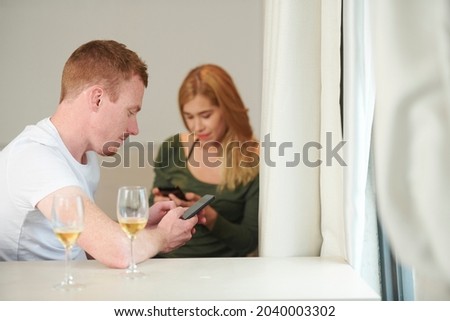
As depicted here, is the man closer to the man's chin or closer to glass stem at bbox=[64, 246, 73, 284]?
the man's chin

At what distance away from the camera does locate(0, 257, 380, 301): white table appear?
4.09ft

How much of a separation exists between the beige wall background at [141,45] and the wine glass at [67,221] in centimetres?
202

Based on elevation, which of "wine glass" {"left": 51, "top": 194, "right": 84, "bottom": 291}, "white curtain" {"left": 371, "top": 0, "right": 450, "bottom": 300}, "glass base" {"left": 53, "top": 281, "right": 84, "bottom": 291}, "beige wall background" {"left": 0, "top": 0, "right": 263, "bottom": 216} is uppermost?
"beige wall background" {"left": 0, "top": 0, "right": 263, "bottom": 216}

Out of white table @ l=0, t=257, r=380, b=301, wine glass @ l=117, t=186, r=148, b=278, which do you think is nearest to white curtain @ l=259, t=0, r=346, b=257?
white table @ l=0, t=257, r=380, b=301

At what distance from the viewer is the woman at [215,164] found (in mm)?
2992

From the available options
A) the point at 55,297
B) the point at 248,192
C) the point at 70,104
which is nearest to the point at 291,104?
the point at 70,104

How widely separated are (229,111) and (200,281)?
2.00 metres

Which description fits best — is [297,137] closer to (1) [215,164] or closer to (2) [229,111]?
(1) [215,164]

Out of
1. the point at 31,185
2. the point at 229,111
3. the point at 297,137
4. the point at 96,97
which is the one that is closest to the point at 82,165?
the point at 96,97

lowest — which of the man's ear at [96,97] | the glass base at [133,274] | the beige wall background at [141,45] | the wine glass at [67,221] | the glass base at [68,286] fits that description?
the glass base at [68,286]

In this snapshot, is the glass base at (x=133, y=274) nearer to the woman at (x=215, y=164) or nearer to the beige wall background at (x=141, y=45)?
the woman at (x=215, y=164)

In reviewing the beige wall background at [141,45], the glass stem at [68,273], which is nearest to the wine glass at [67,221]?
the glass stem at [68,273]

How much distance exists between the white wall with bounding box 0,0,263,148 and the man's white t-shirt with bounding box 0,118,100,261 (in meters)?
1.63

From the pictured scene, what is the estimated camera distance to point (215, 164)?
319 centimetres
